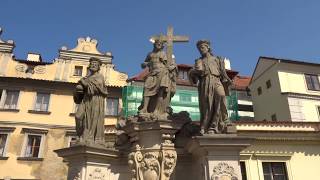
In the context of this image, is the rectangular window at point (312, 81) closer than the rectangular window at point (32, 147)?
No

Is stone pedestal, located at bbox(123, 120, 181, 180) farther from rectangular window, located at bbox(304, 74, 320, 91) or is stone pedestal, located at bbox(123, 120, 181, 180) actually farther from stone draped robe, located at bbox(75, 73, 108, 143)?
rectangular window, located at bbox(304, 74, 320, 91)

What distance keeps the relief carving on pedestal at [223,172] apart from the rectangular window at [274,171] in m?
13.4

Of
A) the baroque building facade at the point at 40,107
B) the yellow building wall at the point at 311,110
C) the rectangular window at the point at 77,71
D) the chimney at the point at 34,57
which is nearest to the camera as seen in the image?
the baroque building facade at the point at 40,107

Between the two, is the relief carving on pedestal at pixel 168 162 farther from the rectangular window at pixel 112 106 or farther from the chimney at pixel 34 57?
the chimney at pixel 34 57

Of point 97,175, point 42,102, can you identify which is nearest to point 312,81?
point 42,102

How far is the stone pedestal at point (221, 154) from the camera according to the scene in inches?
240

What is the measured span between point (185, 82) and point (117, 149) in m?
23.5

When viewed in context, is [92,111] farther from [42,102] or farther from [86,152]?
[42,102]

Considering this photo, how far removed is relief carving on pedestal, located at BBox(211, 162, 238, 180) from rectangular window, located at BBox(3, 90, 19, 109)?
21.1 m

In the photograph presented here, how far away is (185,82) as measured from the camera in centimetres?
3041

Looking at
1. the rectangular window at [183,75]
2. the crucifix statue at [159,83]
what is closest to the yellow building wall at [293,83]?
the rectangular window at [183,75]

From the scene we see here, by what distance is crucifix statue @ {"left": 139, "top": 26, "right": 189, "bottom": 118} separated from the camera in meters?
7.40

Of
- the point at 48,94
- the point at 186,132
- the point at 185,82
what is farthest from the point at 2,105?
the point at 186,132

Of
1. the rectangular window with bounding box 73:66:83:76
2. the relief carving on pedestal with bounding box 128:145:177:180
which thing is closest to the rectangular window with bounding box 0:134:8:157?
the rectangular window with bounding box 73:66:83:76
